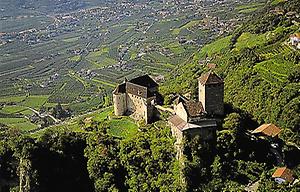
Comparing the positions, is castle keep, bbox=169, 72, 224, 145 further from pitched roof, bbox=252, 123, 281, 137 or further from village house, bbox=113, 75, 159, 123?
village house, bbox=113, 75, 159, 123

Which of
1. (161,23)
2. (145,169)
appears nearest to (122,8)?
(161,23)

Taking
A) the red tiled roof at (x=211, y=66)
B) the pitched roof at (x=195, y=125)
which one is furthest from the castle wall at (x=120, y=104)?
the red tiled roof at (x=211, y=66)

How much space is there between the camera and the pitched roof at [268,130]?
31.3 meters

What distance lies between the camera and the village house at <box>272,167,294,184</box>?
2756cm

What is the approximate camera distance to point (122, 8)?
12925 cm

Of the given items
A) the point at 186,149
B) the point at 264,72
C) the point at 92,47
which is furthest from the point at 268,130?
the point at 92,47

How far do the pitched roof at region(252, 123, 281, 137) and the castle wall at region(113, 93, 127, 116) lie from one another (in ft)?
32.9

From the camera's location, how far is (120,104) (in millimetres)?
36875

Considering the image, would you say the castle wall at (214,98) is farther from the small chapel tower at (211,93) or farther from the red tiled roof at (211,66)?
the red tiled roof at (211,66)

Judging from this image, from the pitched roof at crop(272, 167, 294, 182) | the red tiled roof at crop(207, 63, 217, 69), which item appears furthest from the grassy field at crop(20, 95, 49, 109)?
the pitched roof at crop(272, 167, 294, 182)

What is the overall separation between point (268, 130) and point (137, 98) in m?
9.43

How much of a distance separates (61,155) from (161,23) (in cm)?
6804

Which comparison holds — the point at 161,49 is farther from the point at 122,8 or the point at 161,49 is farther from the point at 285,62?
the point at 122,8

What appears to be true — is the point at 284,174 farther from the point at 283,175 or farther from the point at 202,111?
the point at 202,111
